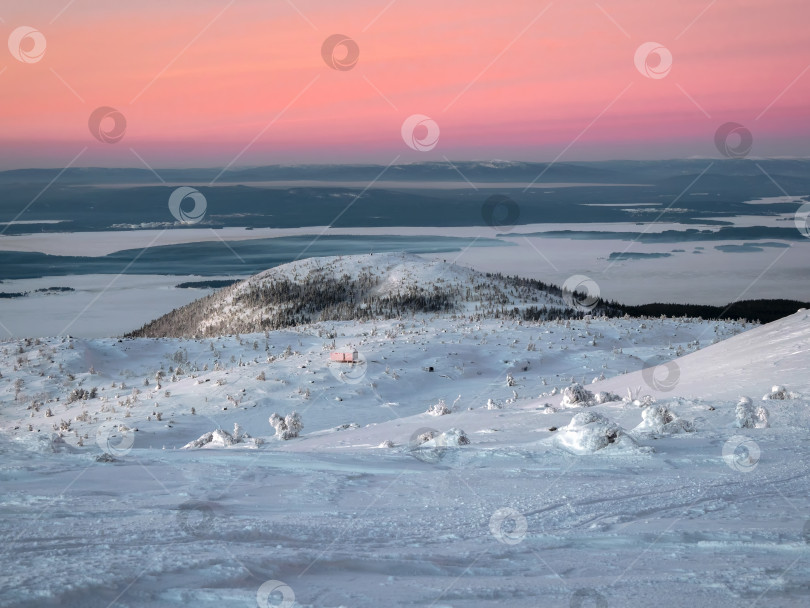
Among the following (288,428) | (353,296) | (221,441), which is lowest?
(221,441)

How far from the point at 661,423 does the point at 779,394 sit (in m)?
1.98

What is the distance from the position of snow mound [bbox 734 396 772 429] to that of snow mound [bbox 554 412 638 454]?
A: 5.56 feet

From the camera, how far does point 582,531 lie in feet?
18.8

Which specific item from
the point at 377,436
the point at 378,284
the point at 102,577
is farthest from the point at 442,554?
the point at 378,284

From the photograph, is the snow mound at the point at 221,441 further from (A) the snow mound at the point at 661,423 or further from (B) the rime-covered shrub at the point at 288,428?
(A) the snow mound at the point at 661,423

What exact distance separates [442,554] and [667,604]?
4.80ft

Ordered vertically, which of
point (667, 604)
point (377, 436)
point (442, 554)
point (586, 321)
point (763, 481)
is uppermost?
point (586, 321)

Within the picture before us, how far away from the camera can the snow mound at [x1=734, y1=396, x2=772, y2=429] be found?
9289 millimetres

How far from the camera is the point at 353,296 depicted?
176 ft

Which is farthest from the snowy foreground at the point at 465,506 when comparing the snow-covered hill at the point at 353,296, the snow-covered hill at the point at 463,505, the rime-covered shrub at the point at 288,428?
the snow-covered hill at the point at 353,296

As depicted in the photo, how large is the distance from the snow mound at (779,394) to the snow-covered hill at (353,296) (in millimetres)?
31360

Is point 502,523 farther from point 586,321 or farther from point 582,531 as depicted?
point 586,321

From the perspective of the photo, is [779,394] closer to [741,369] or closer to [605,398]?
[741,369]

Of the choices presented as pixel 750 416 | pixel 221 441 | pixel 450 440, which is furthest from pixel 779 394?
pixel 221 441
